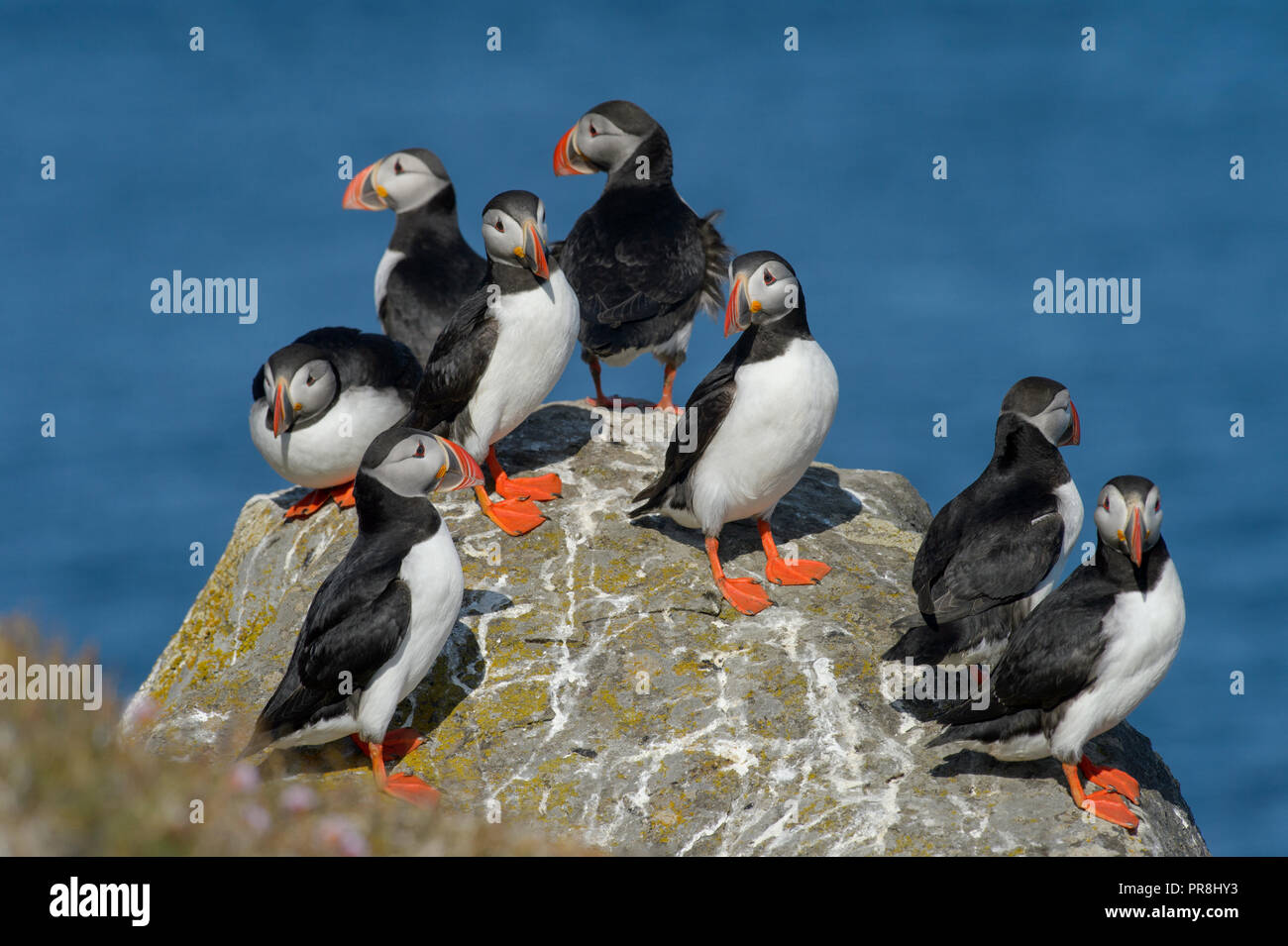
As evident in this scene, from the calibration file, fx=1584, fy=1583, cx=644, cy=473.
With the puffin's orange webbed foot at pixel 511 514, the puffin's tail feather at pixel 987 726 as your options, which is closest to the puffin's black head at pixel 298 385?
the puffin's orange webbed foot at pixel 511 514

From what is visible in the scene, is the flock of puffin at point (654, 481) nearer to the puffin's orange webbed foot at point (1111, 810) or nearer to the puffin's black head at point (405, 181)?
the puffin's orange webbed foot at point (1111, 810)

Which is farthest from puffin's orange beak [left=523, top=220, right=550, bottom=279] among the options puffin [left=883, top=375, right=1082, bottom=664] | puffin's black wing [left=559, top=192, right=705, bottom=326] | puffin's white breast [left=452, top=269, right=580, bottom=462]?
puffin [left=883, top=375, right=1082, bottom=664]

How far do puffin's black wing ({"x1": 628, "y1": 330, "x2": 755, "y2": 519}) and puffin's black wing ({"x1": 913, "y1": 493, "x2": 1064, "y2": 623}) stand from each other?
134 cm

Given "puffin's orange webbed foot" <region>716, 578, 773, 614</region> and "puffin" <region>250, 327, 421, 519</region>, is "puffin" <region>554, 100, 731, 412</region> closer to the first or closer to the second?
"puffin" <region>250, 327, 421, 519</region>

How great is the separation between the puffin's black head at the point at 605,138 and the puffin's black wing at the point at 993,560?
432 centimetres

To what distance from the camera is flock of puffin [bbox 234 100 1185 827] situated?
641 centimetres

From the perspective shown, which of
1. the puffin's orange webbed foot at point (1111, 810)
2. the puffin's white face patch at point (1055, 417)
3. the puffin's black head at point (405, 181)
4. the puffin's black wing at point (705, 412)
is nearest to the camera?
the puffin's orange webbed foot at point (1111, 810)

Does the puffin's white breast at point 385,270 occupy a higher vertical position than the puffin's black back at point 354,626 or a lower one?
higher

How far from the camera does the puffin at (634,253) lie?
9.77 metres

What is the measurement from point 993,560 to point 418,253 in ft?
17.1

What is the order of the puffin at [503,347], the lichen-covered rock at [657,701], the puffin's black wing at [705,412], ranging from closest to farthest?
the lichen-covered rock at [657,701]
the puffin's black wing at [705,412]
the puffin at [503,347]

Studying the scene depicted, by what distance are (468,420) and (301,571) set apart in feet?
4.14

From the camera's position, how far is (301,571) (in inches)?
342

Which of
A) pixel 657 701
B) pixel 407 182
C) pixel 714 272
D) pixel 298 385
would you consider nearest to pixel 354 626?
pixel 657 701
